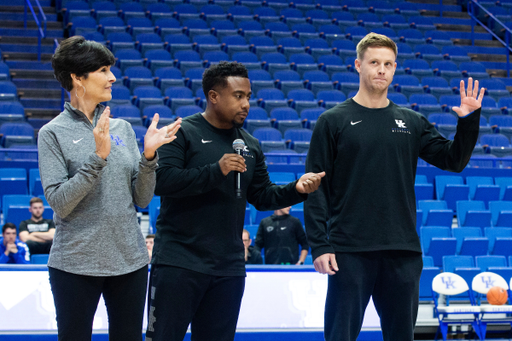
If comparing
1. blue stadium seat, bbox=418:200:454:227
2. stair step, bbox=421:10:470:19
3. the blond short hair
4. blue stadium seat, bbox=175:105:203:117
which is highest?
stair step, bbox=421:10:470:19

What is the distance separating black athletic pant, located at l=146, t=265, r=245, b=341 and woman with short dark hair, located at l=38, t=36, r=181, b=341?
20cm

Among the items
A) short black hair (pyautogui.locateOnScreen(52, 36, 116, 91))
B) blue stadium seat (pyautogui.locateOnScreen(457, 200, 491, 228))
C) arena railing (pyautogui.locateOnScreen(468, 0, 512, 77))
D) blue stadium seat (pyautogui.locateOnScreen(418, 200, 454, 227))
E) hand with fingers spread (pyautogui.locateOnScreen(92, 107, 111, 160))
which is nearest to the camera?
hand with fingers spread (pyautogui.locateOnScreen(92, 107, 111, 160))

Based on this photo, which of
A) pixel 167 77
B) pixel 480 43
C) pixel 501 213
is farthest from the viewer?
pixel 480 43

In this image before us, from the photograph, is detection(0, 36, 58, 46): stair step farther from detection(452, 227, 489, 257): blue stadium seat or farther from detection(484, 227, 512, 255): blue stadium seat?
detection(484, 227, 512, 255): blue stadium seat

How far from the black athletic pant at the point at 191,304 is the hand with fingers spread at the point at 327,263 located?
1.09 feet

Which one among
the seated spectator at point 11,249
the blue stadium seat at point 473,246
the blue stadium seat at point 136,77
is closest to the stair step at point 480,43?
the blue stadium seat at point 136,77

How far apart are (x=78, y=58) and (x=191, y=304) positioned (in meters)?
1.03

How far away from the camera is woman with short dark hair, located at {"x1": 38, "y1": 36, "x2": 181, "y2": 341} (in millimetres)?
1986

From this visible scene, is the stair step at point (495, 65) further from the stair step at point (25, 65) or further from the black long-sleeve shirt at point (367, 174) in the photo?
the black long-sleeve shirt at point (367, 174)

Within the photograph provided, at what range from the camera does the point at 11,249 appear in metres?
5.74

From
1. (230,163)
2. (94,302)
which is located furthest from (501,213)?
(94,302)

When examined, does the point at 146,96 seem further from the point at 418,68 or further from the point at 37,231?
the point at 418,68

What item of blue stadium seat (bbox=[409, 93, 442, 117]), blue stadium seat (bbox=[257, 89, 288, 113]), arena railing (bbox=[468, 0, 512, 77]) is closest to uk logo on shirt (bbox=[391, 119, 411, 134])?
blue stadium seat (bbox=[257, 89, 288, 113])

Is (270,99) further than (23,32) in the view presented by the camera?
No
